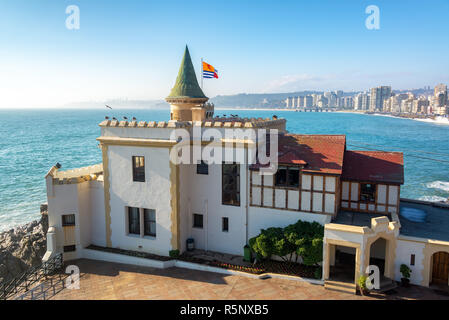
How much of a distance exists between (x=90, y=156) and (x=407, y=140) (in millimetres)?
108967

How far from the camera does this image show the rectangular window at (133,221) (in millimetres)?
Result: 22859

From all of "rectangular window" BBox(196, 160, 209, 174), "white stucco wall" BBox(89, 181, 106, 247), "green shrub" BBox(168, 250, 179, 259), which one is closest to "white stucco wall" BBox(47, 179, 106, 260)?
"white stucco wall" BBox(89, 181, 106, 247)

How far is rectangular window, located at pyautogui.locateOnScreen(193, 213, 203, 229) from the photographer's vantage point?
23019mm

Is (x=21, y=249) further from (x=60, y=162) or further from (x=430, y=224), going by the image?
(x=60, y=162)

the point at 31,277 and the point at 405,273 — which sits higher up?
the point at 405,273

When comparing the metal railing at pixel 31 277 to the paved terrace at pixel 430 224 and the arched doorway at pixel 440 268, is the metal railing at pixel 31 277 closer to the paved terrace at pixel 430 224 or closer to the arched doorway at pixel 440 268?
the paved terrace at pixel 430 224

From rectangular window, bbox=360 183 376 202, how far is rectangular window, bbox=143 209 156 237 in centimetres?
1338

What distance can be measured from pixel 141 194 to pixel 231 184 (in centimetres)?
590

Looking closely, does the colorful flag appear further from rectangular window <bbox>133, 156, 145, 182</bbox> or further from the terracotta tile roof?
the terracotta tile roof

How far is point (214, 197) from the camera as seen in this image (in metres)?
22.1

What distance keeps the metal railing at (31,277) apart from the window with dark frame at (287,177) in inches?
572

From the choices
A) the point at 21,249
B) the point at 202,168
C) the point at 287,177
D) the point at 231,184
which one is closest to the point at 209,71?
the point at 202,168
